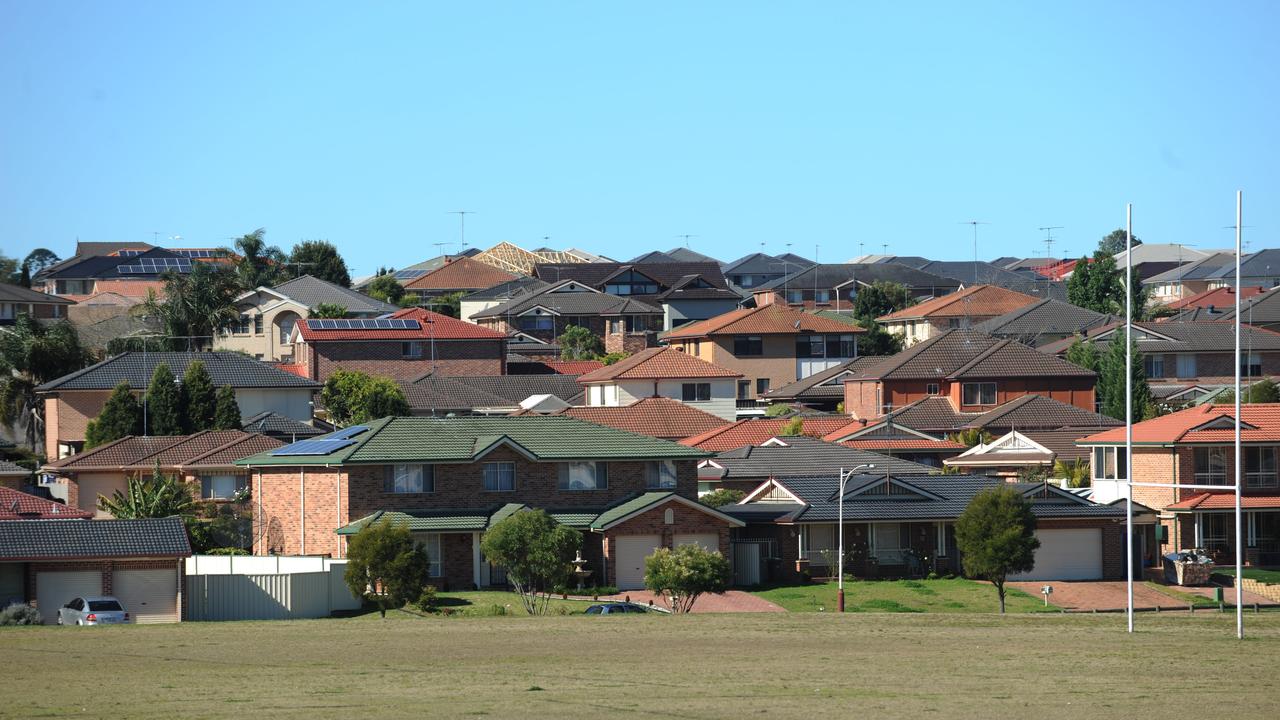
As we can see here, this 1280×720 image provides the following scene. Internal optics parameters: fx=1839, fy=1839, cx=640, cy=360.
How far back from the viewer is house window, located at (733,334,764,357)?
11762cm

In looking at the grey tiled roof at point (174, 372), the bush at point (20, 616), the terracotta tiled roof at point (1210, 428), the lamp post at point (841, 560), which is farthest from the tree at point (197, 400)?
the terracotta tiled roof at point (1210, 428)

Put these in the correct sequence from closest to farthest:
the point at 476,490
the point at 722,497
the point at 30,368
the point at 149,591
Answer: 1. the point at 149,591
2. the point at 476,490
3. the point at 722,497
4. the point at 30,368

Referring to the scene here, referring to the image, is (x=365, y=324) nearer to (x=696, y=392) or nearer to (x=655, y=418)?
(x=696, y=392)

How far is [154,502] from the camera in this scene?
58.5 meters

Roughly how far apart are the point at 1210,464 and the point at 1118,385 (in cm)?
2891

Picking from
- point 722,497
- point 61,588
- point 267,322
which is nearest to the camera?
point 61,588

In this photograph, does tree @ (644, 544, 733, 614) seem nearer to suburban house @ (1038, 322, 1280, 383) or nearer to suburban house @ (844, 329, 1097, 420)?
suburban house @ (844, 329, 1097, 420)

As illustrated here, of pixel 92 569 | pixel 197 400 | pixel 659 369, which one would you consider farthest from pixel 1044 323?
pixel 92 569

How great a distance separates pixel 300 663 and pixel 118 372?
57560mm

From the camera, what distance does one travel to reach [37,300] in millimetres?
139625

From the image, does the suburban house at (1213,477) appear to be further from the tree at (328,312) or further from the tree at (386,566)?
the tree at (328,312)

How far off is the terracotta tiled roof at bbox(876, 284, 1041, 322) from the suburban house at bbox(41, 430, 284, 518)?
249 ft

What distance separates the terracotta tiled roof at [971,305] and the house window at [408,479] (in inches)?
3358

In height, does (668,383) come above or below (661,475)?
above
